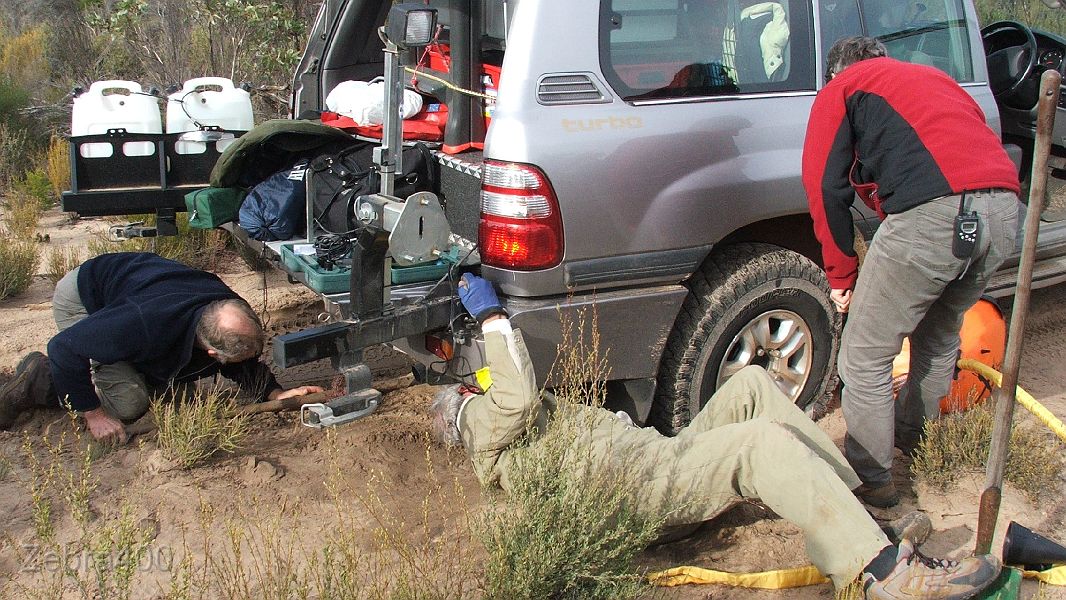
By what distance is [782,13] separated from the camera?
4.02 meters

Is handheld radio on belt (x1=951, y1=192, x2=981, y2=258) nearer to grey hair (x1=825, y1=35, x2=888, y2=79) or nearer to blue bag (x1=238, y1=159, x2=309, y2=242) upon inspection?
grey hair (x1=825, y1=35, x2=888, y2=79)

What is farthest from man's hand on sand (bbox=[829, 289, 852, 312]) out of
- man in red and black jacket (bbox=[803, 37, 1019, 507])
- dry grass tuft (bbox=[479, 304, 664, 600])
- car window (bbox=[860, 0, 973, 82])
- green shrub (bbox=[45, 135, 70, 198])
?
Answer: green shrub (bbox=[45, 135, 70, 198])

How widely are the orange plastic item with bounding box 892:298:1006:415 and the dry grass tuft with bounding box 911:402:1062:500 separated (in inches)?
13.1

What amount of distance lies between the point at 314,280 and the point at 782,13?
90.2 inches

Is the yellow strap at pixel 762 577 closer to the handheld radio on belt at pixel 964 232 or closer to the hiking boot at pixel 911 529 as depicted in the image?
the hiking boot at pixel 911 529

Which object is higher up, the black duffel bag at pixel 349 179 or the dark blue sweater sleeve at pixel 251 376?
the black duffel bag at pixel 349 179

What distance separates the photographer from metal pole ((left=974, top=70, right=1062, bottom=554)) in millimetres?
2418

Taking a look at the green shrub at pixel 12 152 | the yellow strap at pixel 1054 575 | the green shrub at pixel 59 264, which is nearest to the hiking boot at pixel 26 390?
the green shrub at pixel 59 264

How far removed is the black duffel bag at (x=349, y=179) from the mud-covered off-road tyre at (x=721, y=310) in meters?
1.31

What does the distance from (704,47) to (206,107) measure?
10.5 ft

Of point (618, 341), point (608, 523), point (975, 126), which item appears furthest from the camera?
point (618, 341)

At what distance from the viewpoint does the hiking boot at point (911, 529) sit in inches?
122

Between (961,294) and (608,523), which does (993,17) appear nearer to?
(961,294)

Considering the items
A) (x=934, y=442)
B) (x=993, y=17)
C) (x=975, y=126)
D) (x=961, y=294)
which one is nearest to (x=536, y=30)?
(x=975, y=126)
